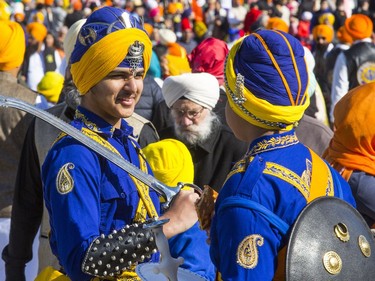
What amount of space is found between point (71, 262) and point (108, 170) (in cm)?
37

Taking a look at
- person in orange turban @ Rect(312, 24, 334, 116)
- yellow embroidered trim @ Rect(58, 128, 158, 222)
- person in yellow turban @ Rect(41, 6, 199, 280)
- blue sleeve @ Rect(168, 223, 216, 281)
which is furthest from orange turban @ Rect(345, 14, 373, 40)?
yellow embroidered trim @ Rect(58, 128, 158, 222)

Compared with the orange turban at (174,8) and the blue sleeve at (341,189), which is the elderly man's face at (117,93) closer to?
the blue sleeve at (341,189)

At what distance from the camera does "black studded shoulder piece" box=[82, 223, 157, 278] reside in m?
3.04

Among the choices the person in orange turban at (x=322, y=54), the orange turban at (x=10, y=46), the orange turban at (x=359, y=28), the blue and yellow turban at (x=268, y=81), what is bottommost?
the person in orange turban at (x=322, y=54)

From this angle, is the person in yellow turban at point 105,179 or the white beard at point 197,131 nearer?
the person in yellow turban at point 105,179

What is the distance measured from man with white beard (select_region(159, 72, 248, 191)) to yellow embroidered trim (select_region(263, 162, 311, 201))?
261 centimetres

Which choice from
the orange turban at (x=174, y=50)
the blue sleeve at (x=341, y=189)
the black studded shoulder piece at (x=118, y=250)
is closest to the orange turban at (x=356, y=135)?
the blue sleeve at (x=341, y=189)

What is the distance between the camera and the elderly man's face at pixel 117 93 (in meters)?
3.44

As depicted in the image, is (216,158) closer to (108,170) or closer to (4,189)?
(4,189)

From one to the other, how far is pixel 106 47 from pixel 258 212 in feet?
3.11

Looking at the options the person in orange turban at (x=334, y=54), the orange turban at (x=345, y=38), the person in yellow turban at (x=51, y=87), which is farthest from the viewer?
the orange turban at (x=345, y=38)

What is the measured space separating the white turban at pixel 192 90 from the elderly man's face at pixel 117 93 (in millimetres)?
2386

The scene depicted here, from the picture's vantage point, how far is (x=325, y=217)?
9.43ft

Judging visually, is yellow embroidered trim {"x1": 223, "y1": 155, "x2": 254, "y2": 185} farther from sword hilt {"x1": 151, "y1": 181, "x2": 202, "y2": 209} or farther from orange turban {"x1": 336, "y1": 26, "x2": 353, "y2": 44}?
orange turban {"x1": 336, "y1": 26, "x2": 353, "y2": 44}
